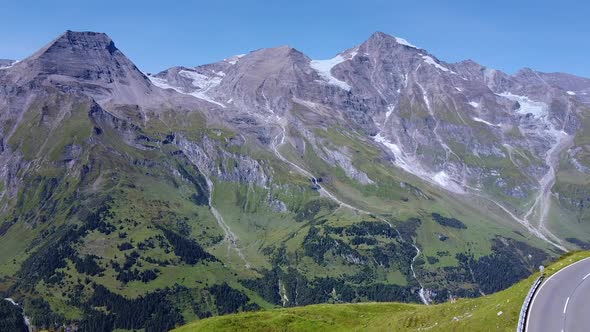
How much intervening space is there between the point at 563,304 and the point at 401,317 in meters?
34.4

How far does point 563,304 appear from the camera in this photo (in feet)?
200

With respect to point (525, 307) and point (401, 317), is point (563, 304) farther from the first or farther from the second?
point (401, 317)

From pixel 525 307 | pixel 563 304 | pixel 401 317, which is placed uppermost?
pixel 563 304

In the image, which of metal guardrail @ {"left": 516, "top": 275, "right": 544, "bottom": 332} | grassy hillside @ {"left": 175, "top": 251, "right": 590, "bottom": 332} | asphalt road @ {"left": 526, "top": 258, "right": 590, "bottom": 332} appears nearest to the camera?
asphalt road @ {"left": 526, "top": 258, "right": 590, "bottom": 332}

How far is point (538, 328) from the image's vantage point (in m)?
56.2

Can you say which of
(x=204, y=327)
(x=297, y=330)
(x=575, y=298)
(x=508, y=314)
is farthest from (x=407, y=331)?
(x=204, y=327)

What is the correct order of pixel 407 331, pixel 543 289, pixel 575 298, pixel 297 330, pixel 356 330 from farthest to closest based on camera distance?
pixel 297 330, pixel 356 330, pixel 407 331, pixel 543 289, pixel 575 298

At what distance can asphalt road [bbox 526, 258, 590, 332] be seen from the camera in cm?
5631

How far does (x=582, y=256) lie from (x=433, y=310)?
24.6 m

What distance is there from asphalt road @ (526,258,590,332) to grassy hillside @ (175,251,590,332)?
8.32ft

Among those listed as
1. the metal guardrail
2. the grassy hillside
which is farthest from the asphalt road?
the grassy hillside

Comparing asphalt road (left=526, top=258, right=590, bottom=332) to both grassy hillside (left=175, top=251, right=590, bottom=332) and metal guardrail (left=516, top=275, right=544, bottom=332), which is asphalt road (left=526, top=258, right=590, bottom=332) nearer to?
metal guardrail (left=516, top=275, right=544, bottom=332)

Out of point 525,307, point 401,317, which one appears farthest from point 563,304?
point 401,317

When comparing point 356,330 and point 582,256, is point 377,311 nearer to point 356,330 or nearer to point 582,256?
point 356,330
